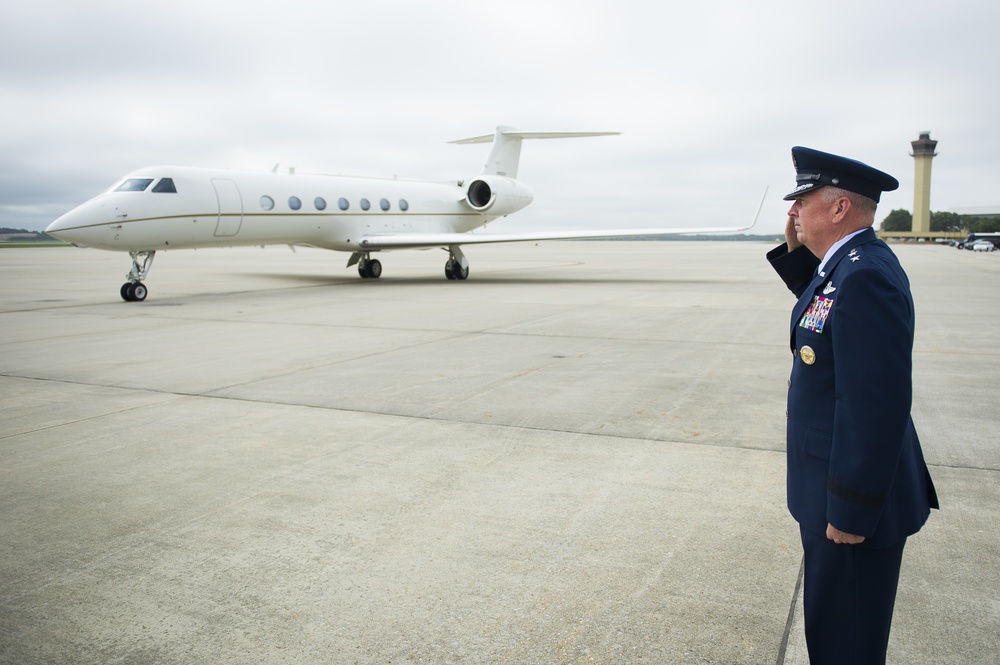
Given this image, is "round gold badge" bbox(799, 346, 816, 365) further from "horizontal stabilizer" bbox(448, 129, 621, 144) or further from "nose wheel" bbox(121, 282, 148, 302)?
"horizontal stabilizer" bbox(448, 129, 621, 144)

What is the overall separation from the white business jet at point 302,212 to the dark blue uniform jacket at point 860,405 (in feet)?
50.9

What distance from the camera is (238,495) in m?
4.28

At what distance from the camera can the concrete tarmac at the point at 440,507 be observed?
2.83 metres

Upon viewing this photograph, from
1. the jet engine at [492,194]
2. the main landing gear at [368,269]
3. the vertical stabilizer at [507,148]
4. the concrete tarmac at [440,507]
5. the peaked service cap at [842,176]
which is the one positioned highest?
the vertical stabilizer at [507,148]

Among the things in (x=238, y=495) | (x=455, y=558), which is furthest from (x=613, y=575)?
(x=238, y=495)

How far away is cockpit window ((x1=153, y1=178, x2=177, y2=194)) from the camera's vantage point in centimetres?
1577

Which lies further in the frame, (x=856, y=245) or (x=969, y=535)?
(x=969, y=535)

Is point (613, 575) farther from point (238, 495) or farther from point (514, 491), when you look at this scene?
point (238, 495)

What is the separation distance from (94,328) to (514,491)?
31.4 ft

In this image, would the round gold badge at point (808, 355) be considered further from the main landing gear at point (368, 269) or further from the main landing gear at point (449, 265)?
the main landing gear at point (368, 269)

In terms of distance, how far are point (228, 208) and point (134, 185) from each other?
204 cm

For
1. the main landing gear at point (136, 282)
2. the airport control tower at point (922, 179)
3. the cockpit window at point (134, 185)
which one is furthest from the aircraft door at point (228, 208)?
the airport control tower at point (922, 179)

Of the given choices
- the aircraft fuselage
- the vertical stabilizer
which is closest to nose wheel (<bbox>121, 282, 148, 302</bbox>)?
the aircraft fuselage

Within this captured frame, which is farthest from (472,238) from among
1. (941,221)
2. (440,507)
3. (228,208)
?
(941,221)
